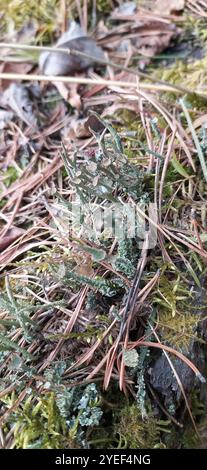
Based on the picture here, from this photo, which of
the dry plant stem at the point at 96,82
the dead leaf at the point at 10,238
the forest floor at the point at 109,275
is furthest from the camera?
the dry plant stem at the point at 96,82

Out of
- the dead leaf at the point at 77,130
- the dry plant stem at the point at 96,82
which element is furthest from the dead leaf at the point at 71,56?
the dead leaf at the point at 77,130

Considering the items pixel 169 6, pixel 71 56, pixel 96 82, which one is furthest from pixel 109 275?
pixel 169 6

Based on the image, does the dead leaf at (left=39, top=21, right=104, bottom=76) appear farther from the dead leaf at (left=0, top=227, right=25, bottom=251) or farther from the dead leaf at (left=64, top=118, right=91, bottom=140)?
the dead leaf at (left=0, top=227, right=25, bottom=251)

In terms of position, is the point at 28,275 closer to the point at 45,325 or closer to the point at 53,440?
the point at 45,325

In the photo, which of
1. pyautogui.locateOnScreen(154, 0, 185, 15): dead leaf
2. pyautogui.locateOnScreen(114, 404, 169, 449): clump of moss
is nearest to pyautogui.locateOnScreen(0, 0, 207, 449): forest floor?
pyautogui.locateOnScreen(114, 404, 169, 449): clump of moss

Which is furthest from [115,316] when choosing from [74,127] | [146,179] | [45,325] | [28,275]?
[74,127]

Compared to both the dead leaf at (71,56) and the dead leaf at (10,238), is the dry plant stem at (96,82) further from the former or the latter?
the dead leaf at (10,238)
